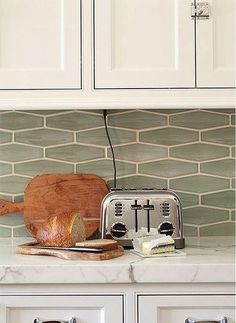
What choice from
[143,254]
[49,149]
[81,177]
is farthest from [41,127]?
[143,254]

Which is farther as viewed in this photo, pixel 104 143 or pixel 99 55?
pixel 104 143

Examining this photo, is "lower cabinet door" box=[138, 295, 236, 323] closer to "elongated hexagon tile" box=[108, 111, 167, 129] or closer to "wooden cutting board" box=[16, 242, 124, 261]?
"wooden cutting board" box=[16, 242, 124, 261]

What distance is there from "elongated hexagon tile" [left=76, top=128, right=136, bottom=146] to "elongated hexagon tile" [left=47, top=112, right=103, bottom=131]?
0.9 inches

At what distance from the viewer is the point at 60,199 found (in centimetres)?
250

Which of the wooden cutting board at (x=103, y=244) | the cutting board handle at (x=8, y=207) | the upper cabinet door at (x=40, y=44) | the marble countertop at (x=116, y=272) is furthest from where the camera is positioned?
the cutting board handle at (x=8, y=207)

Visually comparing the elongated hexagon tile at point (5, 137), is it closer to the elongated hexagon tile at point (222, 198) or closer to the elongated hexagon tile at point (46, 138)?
the elongated hexagon tile at point (46, 138)

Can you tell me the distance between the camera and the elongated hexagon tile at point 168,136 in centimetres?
255

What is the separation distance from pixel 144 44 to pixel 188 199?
0.63 metres

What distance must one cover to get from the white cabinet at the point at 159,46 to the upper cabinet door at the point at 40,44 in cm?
8

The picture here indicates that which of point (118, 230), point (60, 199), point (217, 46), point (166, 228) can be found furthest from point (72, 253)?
point (217, 46)

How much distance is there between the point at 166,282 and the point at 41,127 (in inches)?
34.4

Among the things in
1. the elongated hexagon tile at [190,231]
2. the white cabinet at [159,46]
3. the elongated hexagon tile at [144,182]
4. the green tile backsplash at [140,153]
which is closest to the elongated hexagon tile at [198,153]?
the green tile backsplash at [140,153]

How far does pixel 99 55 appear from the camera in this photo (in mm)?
2229

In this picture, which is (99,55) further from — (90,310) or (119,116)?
(90,310)
